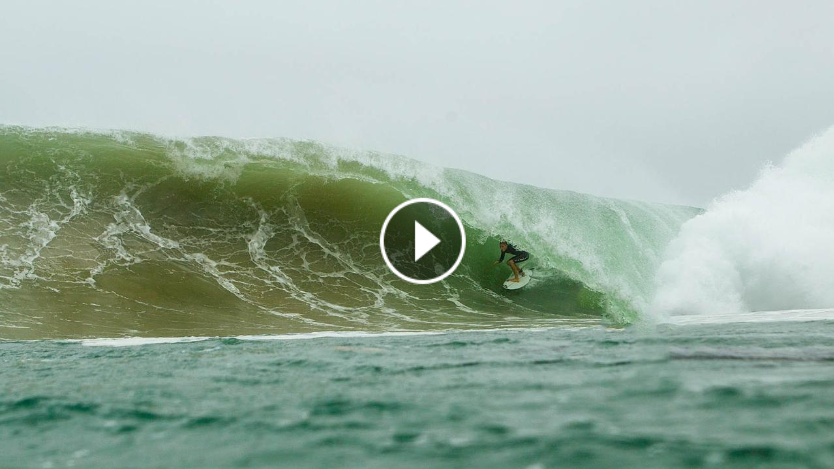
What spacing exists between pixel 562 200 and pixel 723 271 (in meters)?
6.01

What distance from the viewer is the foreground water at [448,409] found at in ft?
8.17

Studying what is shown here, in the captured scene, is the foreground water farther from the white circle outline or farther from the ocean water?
the white circle outline

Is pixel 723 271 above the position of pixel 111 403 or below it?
above

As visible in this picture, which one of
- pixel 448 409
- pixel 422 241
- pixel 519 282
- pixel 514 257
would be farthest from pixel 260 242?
pixel 448 409

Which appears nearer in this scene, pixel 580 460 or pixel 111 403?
pixel 580 460

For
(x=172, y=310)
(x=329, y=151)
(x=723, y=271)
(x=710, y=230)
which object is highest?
(x=329, y=151)

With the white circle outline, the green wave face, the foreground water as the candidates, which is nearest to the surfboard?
the green wave face

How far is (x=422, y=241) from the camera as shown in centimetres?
1764

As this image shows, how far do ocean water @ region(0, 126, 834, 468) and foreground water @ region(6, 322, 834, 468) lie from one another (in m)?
0.02

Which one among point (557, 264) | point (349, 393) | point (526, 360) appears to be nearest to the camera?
point (349, 393)

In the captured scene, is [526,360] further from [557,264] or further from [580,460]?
[557,264]

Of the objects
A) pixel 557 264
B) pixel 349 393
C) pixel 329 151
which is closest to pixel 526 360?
pixel 349 393

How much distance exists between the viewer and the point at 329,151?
20109 mm

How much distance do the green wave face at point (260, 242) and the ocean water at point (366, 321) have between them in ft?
0.25
